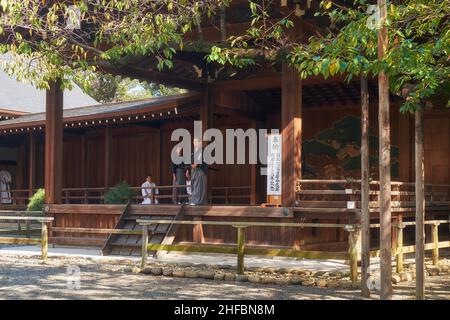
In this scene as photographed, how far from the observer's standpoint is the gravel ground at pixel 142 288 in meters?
8.80

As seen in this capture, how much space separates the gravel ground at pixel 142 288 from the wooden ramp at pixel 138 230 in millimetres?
2302

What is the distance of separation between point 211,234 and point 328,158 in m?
4.96

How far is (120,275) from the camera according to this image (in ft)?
36.9

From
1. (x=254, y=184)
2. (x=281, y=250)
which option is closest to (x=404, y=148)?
(x=254, y=184)

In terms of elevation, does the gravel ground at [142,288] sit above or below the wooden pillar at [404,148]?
below

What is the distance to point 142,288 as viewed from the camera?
9570 mm

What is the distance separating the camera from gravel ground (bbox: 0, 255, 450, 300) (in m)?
8.80

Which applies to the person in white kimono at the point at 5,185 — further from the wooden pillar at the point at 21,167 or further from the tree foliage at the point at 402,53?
the tree foliage at the point at 402,53

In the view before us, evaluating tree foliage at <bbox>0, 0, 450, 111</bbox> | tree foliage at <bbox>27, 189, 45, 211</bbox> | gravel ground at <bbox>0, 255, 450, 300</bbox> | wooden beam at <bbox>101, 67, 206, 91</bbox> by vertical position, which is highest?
wooden beam at <bbox>101, 67, 206, 91</bbox>

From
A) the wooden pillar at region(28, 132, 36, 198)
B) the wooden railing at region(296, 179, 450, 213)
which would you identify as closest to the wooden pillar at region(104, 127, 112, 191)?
the wooden pillar at region(28, 132, 36, 198)

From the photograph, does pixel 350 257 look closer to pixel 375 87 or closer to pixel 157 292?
pixel 157 292

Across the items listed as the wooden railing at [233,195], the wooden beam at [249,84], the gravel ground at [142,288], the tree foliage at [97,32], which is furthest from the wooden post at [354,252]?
the wooden railing at [233,195]

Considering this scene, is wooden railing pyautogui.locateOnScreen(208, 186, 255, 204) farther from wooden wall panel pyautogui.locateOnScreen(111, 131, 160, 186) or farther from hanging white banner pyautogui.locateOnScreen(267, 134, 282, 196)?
hanging white banner pyautogui.locateOnScreen(267, 134, 282, 196)

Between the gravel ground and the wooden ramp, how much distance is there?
230 cm
